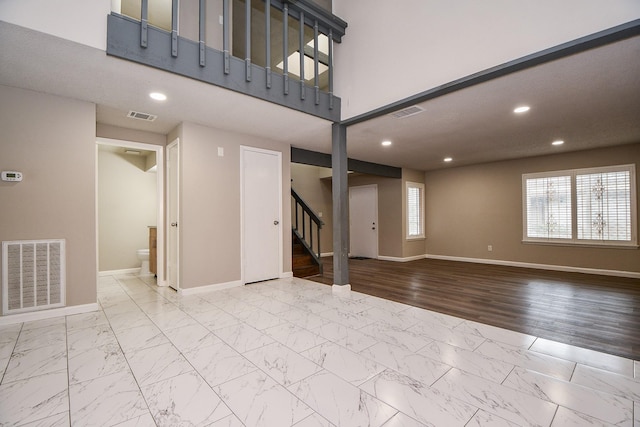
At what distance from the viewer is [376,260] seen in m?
7.45

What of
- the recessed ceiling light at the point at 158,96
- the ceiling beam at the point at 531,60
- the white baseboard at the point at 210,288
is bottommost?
the white baseboard at the point at 210,288

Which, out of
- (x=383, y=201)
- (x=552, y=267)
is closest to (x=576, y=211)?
(x=552, y=267)

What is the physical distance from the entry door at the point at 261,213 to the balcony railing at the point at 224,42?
143 centimetres

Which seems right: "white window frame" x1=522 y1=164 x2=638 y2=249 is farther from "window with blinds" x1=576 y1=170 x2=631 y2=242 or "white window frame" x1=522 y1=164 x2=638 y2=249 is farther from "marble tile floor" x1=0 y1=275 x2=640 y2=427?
"marble tile floor" x1=0 y1=275 x2=640 y2=427

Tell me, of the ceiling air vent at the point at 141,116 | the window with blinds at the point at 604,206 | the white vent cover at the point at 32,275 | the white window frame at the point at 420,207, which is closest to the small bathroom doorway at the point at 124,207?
the ceiling air vent at the point at 141,116

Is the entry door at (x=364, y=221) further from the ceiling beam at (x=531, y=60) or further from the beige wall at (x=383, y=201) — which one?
the ceiling beam at (x=531, y=60)

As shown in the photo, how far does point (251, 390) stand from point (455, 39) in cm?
349

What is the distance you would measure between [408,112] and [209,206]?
3013mm

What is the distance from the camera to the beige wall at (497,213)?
5281 millimetres

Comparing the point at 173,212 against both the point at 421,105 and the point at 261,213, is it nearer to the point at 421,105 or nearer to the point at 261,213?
the point at 261,213

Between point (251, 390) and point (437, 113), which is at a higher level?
point (437, 113)

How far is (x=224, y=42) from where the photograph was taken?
2980 mm

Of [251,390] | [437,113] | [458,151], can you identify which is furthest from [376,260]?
[251,390]

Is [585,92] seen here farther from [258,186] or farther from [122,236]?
[122,236]
